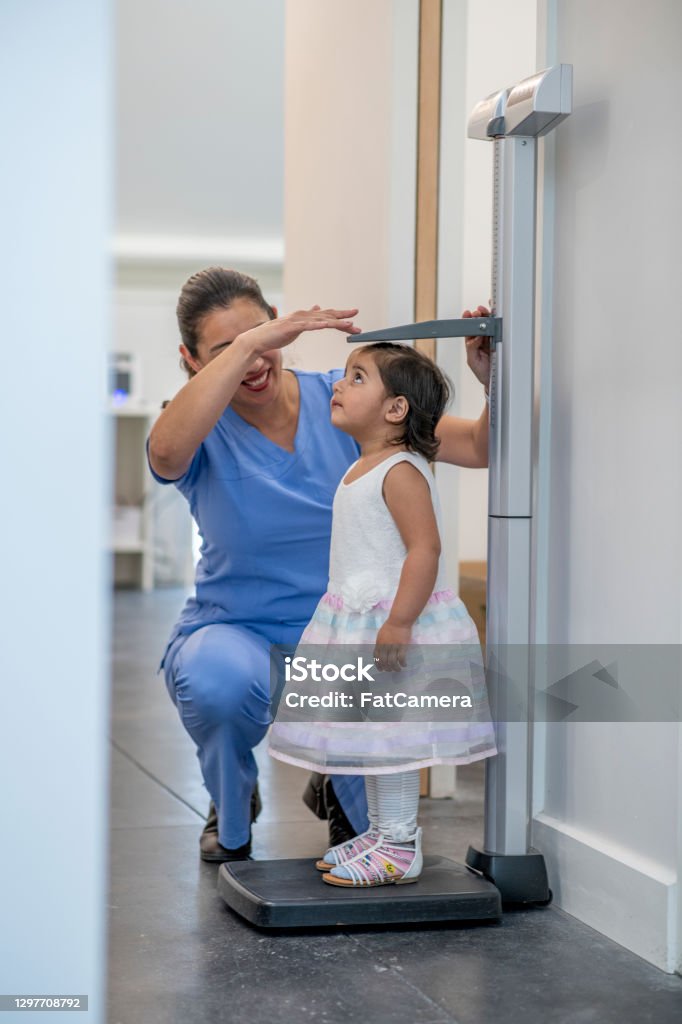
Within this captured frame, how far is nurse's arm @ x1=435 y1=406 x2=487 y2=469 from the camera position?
193 cm

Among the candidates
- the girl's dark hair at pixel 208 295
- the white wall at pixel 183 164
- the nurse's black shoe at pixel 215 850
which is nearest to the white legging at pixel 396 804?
the nurse's black shoe at pixel 215 850

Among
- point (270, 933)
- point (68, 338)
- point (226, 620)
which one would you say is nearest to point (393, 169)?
point (226, 620)

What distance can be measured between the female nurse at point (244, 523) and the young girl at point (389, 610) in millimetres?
173

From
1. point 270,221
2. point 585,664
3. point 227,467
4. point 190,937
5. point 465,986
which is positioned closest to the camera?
point 465,986

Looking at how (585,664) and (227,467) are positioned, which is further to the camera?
(227,467)

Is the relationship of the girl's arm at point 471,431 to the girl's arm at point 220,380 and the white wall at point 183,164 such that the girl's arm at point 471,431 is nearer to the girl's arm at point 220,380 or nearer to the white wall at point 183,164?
the girl's arm at point 220,380

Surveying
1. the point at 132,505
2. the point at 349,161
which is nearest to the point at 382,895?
the point at 349,161

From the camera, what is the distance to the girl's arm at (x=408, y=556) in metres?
1.65

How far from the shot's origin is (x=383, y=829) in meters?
1.71

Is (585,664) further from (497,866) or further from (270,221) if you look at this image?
(270,221)

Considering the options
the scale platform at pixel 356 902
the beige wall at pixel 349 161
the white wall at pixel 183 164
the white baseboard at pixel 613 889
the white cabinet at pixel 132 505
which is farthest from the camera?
the white cabinet at pixel 132 505

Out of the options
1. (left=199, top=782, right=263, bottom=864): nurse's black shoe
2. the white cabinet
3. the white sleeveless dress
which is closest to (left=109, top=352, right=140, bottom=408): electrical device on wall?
the white cabinet

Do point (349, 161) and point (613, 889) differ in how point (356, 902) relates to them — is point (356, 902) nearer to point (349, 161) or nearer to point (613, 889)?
point (613, 889)

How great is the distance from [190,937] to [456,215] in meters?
1.50
